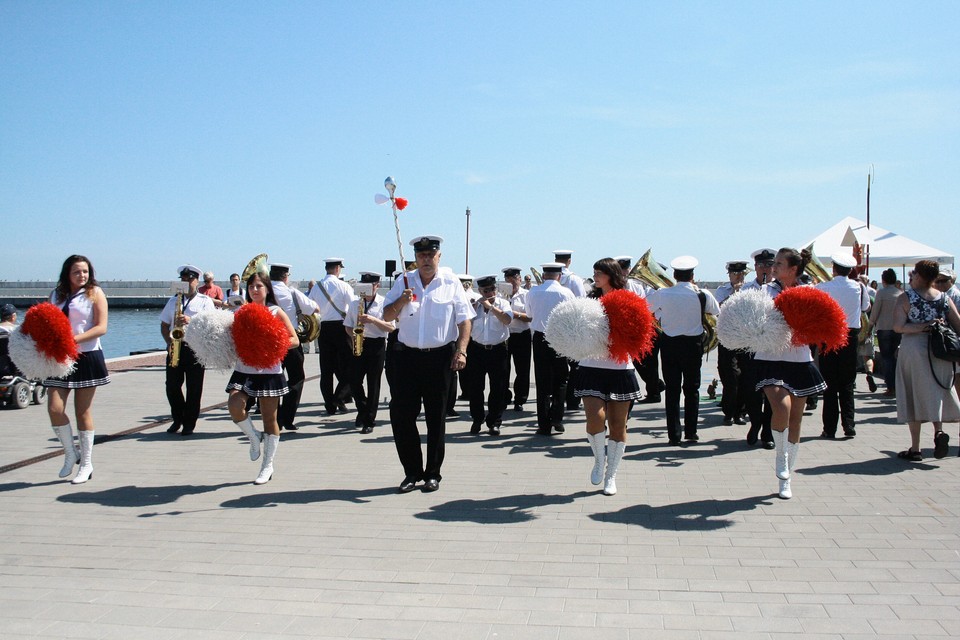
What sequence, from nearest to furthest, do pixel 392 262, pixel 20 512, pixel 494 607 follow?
pixel 494 607 < pixel 20 512 < pixel 392 262

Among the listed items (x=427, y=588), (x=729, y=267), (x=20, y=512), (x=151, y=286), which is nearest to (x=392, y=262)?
(x=729, y=267)

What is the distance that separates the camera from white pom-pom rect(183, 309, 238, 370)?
21.9ft

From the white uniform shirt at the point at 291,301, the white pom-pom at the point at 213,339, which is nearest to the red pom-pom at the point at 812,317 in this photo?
the white pom-pom at the point at 213,339

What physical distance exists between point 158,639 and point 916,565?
4204 millimetres

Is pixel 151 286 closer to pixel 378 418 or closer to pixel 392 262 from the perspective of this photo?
pixel 392 262

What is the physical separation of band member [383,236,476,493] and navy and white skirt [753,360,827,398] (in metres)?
2.47

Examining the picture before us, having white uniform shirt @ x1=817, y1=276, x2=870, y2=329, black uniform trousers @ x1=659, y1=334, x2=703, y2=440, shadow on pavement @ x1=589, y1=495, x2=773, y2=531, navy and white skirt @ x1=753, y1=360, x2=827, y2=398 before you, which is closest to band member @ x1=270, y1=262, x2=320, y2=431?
black uniform trousers @ x1=659, y1=334, x2=703, y2=440

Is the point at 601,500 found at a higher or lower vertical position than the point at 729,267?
lower

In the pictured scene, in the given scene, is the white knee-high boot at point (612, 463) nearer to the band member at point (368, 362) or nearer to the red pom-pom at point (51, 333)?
the band member at point (368, 362)

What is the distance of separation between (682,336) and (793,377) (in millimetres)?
2339

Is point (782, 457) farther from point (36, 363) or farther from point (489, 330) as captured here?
point (36, 363)

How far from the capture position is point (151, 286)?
273 feet

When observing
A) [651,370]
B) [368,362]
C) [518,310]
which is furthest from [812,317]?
[368,362]

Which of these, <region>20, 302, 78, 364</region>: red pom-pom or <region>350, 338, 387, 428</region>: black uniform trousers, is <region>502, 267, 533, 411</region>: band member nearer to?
<region>350, 338, 387, 428</region>: black uniform trousers
